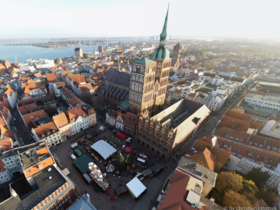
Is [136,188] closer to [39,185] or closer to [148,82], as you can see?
[39,185]

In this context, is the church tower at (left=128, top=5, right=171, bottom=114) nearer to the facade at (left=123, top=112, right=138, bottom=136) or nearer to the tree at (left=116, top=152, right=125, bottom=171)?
the facade at (left=123, top=112, right=138, bottom=136)

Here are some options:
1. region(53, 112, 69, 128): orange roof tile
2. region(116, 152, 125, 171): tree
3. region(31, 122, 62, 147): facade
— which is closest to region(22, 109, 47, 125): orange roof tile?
region(31, 122, 62, 147): facade

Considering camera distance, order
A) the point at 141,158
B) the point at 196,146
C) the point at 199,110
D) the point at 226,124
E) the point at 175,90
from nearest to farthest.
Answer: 1. the point at 196,146
2. the point at 141,158
3. the point at 226,124
4. the point at 199,110
5. the point at 175,90

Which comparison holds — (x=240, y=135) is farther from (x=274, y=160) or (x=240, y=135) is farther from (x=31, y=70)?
(x=31, y=70)

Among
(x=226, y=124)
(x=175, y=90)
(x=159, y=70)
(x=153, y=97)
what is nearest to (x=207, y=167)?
(x=226, y=124)

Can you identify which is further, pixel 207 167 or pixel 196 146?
pixel 196 146

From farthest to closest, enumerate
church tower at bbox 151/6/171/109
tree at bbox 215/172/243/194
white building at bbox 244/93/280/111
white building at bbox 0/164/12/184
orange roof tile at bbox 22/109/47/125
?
white building at bbox 244/93/280/111 → orange roof tile at bbox 22/109/47/125 → church tower at bbox 151/6/171/109 → white building at bbox 0/164/12/184 → tree at bbox 215/172/243/194
